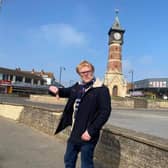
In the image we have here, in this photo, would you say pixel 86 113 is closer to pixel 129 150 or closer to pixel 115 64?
pixel 129 150

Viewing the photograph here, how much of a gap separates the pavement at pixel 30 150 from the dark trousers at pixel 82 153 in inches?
78.6

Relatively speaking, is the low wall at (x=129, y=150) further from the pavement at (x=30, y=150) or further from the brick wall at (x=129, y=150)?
the pavement at (x=30, y=150)

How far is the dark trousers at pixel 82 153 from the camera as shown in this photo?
4093mm

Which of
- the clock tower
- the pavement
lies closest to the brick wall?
the pavement

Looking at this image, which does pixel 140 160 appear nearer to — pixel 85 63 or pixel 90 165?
pixel 90 165

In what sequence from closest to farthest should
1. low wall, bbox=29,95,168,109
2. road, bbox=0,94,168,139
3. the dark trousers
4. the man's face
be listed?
1. the dark trousers
2. the man's face
3. road, bbox=0,94,168,139
4. low wall, bbox=29,95,168,109

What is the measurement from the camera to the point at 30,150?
25.3ft

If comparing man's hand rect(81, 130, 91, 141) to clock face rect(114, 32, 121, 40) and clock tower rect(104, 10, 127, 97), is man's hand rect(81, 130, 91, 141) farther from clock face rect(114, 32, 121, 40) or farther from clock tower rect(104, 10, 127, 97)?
clock face rect(114, 32, 121, 40)

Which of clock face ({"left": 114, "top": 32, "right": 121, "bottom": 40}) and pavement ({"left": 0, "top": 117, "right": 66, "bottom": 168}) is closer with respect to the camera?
pavement ({"left": 0, "top": 117, "right": 66, "bottom": 168})

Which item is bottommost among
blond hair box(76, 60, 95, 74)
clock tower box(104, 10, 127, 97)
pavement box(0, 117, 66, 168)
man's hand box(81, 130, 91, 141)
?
pavement box(0, 117, 66, 168)

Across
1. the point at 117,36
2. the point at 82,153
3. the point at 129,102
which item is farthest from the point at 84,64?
the point at 117,36

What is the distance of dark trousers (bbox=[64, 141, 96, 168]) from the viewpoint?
409 cm

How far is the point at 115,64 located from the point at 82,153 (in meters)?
70.6

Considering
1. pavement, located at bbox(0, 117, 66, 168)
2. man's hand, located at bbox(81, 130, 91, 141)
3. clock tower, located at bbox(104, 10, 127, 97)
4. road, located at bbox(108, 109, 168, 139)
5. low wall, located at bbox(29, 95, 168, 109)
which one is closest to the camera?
man's hand, located at bbox(81, 130, 91, 141)
